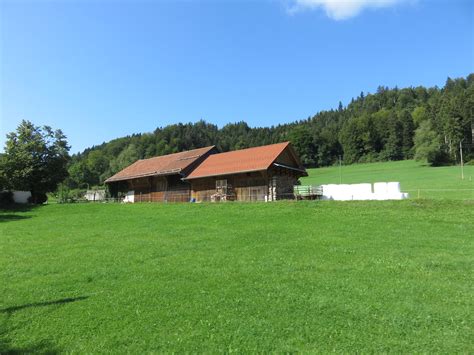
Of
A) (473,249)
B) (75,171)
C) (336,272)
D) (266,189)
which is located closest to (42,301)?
(336,272)

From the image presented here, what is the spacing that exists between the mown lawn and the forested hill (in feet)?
244

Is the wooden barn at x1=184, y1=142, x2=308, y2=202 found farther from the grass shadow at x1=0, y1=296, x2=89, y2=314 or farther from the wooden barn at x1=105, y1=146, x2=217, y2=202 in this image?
the grass shadow at x1=0, y1=296, x2=89, y2=314

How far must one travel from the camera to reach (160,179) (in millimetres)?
40406

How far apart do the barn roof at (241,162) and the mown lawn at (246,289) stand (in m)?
14.0

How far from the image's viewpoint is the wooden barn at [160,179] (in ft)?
125

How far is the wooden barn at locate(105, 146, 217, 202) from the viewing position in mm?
38219

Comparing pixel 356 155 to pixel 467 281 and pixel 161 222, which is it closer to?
pixel 161 222

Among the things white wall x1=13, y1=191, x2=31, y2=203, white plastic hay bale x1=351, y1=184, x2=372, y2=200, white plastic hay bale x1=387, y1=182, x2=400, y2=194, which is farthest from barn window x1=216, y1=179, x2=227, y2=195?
white wall x1=13, y1=191, x2=31, y2=203

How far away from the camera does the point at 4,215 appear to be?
31031 mm

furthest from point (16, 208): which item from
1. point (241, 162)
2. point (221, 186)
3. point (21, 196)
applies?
point (241, 162)

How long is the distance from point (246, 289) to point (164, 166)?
33.5 m

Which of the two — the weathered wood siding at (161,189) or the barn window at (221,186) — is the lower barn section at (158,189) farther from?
the barn window at (221,186)

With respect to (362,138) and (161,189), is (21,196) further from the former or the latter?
(362,138)

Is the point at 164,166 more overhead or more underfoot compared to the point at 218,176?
more overhead
